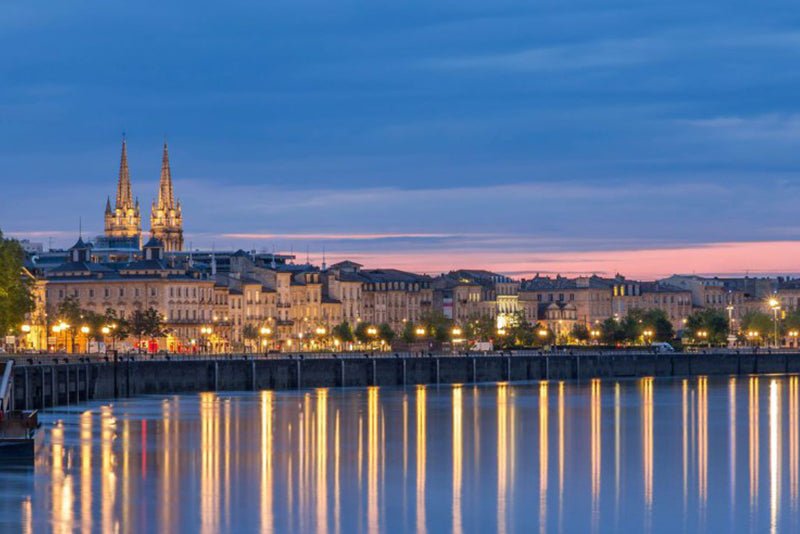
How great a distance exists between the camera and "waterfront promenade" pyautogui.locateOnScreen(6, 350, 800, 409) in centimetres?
10312

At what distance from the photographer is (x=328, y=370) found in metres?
133

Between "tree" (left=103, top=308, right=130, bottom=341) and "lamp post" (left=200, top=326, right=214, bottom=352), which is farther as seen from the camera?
"lamp post" (left=200, top=326, right=214, bottom=352)

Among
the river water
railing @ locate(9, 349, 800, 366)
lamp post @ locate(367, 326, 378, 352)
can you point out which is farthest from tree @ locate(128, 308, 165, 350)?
the river water

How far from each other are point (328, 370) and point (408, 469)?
63.9 metres

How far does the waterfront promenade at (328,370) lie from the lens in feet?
338

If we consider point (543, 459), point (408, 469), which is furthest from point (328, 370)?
point (408, 469)

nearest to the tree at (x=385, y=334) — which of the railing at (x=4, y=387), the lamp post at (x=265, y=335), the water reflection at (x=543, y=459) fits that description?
the lamp post at (x=265, y=335)

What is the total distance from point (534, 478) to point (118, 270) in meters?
111

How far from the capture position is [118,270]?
174 m

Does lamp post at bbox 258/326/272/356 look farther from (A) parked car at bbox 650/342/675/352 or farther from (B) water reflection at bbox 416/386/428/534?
(B) water reflection at bbox 416/386/428/534

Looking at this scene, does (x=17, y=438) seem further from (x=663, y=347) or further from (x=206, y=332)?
(x=663, y=347)

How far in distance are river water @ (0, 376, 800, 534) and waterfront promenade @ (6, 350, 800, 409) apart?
3104mm

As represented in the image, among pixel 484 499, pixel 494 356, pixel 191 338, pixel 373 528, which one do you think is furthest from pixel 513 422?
pixel 191 338

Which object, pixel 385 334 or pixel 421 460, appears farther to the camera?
pixel 385 334
